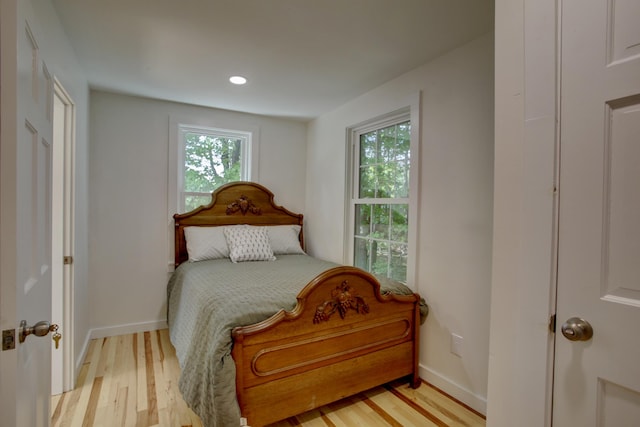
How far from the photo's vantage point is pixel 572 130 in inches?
34.9

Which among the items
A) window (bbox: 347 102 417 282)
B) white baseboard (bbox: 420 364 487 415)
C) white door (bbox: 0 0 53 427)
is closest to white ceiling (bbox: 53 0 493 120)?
window (bbox: 347 102 417 282)

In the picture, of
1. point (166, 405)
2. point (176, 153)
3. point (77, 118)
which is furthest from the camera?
point (176, 153)

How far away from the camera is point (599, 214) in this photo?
0.84m

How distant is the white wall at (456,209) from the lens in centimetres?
192

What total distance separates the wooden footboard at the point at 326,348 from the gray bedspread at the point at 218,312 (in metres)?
0.07

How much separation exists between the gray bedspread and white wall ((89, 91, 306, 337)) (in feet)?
1.73

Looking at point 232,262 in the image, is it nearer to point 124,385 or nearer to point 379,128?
point 124,385

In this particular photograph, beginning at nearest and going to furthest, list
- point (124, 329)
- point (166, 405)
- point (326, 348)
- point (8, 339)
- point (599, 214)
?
point (8, 339) < point (599, 214) < point (326, 348) < point (166, 405) < point (124, 329)

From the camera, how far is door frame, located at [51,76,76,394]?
2051 mm

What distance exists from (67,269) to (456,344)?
2568mm

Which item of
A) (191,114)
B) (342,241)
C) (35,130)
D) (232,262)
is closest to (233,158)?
(191,114)

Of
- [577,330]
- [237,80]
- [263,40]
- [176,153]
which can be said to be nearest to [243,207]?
→ [176,153]

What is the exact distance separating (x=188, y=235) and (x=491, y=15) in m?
2.93

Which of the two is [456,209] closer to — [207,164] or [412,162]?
[412,162]
